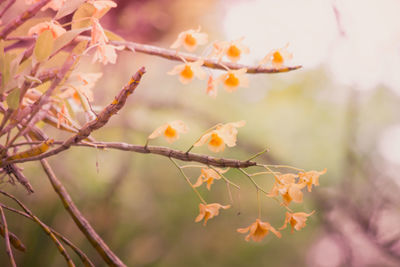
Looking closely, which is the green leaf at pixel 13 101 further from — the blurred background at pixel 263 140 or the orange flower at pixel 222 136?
the blurred background at pixel 263 140

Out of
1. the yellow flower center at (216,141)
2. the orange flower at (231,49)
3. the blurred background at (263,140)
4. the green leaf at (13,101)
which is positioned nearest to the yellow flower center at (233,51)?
the orange flower at (231,49)

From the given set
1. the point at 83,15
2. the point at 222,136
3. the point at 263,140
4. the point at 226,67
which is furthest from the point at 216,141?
the point at 263,140

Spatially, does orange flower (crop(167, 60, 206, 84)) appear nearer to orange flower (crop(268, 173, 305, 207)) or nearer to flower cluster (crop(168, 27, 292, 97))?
flower cluster (crop(168, 27, 292, 97))

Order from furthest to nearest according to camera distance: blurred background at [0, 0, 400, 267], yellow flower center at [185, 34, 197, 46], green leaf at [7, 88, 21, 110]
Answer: blurred background at [0, 0, 400, 267] → yellow flower center at [185, 34, 197, 46] → green leaf at [7, 88, 21, 110]

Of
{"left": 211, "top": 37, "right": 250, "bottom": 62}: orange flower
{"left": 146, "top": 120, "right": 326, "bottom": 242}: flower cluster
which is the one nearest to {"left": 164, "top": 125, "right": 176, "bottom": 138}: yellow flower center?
{"left": 146, "top": 120, "right": 326, "bottom": 242}: flower cluster

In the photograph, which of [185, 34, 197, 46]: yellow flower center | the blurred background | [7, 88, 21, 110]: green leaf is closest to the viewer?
[7, 88, 21, 110]: green leaf

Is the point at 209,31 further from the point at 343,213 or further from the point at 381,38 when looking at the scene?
the point at 343,213

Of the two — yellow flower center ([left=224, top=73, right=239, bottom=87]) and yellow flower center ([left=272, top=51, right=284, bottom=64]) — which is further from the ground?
yellow flower center ([left=272, top=51, right=284, bottom=64])

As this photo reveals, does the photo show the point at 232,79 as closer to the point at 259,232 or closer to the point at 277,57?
the point at 277,57
